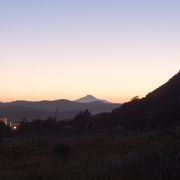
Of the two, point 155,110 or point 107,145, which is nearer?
point 107,145

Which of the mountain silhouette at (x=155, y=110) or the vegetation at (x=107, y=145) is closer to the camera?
the vegetation at (x=107, y=145)

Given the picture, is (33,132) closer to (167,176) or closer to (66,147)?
(66,147)

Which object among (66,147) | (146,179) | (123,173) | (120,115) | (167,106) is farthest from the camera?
(120,115)

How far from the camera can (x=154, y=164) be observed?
16.3 m

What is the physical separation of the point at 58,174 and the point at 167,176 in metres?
3.66

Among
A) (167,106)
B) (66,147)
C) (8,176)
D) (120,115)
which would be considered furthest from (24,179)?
(120,115)

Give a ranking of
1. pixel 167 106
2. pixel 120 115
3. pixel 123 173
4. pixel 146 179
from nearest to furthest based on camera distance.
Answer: pixel 146 179
pixel 123 173
pixel 167 106
pixel 120 115

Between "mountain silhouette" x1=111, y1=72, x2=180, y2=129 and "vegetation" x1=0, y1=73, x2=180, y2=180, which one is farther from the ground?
"mountain silhouette" x1=111, y1=72, x2=180, y2=129

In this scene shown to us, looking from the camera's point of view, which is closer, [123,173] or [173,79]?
[123,173]

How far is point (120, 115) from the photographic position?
79.6 meters

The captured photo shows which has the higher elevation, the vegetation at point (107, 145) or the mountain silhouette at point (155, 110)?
the mountain silhouette at point (155, 110)

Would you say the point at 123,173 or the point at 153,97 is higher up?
the point at 153,97

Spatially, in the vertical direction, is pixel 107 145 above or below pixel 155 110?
below

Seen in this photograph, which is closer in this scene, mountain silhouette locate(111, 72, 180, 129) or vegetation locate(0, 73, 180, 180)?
vegetation locate(0, 73, 180, 180)
